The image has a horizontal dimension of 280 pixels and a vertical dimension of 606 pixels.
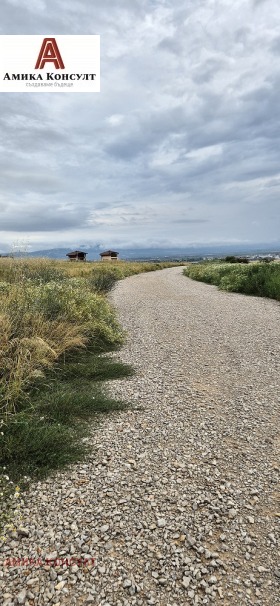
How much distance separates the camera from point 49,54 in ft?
37.1

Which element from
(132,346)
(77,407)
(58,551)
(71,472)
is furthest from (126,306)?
(58,551)

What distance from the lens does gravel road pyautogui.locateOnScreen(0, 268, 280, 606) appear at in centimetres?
232

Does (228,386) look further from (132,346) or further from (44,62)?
(44,62)

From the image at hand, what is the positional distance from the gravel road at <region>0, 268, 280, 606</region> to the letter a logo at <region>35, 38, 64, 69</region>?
11.7m

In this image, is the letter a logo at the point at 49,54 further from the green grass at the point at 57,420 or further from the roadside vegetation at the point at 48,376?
the green grass at the point at 57,420

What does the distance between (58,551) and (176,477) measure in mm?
1297

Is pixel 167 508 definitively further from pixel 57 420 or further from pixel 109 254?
pixel 109 254

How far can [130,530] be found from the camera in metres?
2.73

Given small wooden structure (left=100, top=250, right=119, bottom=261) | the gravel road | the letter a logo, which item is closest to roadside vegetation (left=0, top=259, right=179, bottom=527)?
the gravel road

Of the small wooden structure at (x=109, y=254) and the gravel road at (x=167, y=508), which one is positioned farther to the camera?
the small wooden structure at (x=109, y=254)

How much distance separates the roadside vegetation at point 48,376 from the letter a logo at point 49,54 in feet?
27.6

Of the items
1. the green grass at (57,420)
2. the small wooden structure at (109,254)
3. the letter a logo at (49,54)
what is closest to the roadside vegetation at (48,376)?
the green grass at (57,420)

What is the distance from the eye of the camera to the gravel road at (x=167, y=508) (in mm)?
2316

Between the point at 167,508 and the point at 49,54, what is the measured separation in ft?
45.2
